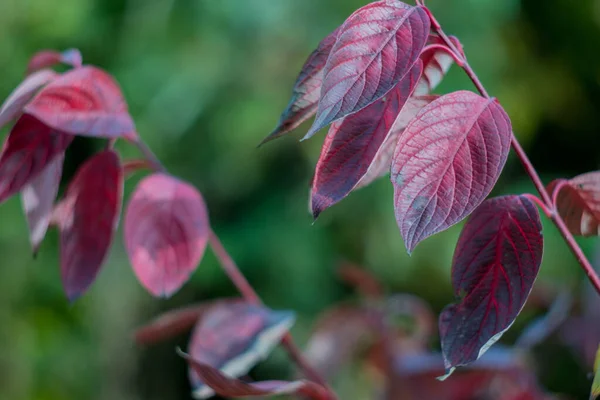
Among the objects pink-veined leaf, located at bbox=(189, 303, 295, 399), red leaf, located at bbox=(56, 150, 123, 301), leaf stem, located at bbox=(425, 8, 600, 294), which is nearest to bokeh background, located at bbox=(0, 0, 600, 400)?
pink-veined leaf, located at bbox=(189, 303, 295, 399)

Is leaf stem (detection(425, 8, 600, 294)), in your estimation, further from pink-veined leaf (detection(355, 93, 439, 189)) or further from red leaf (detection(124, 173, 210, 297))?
red leaf (detection(124, 173, 210, 297))

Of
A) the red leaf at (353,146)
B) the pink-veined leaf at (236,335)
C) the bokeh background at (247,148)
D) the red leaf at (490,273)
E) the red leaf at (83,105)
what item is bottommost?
the bokeh background at (247,148)

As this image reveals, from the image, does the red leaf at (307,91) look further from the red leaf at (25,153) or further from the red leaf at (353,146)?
the red leaf at (25,153)

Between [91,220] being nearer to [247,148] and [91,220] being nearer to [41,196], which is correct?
[41,196]

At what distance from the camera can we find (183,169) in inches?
125

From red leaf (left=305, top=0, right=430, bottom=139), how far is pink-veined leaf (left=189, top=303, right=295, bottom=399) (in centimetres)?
31

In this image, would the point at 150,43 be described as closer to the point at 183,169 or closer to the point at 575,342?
the point at 183,169

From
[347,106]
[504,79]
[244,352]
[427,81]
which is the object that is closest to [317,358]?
[244,352]

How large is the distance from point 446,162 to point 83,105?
0.27 meters

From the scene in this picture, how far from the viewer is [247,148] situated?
9.90ft

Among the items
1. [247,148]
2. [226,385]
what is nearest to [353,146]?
[226,385]

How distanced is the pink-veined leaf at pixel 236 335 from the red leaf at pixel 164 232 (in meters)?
0.09

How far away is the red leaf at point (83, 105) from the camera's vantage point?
0.46 m

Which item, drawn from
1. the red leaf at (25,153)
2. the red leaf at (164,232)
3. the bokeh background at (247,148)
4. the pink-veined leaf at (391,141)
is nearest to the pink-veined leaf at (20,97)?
the red leaf at (25,153)
